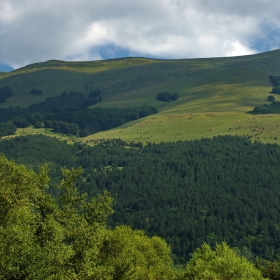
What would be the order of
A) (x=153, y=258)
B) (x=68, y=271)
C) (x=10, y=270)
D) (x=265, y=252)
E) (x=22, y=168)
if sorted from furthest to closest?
(x=265, y=252), (x=153, y=258), (x=22, y=168), (x=68, y=271), (x=10, y=270)

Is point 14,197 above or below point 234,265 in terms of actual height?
above

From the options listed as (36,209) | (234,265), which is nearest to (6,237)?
(36,209)

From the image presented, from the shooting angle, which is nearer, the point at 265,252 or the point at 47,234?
the point at 47,234

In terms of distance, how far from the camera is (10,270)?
41.0 m

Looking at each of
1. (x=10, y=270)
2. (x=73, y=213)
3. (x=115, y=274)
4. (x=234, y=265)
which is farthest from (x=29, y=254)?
(x=234, y=265)

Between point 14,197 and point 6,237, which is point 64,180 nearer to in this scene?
point 14,197

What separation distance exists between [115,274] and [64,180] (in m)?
12.4

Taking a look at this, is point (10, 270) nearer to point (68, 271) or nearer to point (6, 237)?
point (6, 237)

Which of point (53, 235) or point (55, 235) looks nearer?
point (55, 235)

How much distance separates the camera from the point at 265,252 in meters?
186

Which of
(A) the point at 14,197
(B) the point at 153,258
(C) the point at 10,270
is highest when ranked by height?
(A) the point at 14,197

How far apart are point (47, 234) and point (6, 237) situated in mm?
4552

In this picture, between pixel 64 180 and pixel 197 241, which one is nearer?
pixel 64 180

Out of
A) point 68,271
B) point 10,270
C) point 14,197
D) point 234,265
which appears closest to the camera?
point 10,270
